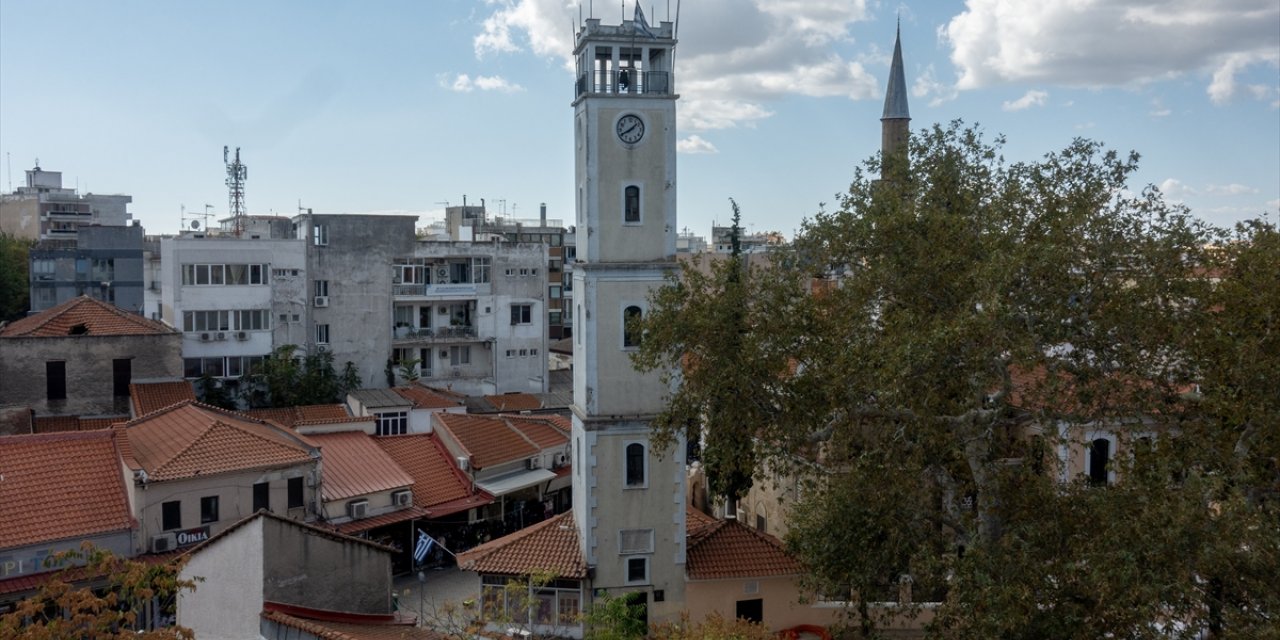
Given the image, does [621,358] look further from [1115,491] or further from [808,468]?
[1115,491]

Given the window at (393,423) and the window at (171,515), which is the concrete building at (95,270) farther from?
the window at (171,515)

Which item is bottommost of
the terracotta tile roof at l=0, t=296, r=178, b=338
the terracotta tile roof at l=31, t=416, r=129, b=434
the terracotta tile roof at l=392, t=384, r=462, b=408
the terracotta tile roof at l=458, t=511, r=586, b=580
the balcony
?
the terracotta tile roof at l=458, t=511, r=586, b=580

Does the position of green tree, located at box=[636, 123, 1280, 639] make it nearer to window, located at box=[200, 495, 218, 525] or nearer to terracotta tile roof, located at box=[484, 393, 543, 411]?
window, located at box=[200, 495, 218, 525]

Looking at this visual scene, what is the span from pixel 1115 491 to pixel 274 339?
34.3 metres

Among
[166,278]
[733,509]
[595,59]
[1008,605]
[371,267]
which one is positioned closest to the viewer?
[1008,605]

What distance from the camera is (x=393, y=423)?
37625 millimetres

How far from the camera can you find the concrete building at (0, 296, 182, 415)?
3384cm

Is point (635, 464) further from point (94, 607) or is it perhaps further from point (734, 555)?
point (94, 607)

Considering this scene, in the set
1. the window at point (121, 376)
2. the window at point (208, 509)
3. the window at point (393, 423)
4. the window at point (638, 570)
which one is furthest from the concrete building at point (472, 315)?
the window at point (638, 570)

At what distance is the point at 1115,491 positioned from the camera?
15.2 meters

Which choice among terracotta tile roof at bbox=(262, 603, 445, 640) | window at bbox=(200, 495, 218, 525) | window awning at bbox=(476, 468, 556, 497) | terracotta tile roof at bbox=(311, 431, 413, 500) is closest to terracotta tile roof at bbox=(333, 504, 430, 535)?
terracotta tile roof at bbox=(311, 431, 413, 500)

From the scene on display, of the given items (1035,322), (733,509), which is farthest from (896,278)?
(733,509)

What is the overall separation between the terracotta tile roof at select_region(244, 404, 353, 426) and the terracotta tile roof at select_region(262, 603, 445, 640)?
1964cm

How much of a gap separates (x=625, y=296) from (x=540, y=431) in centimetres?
1408
